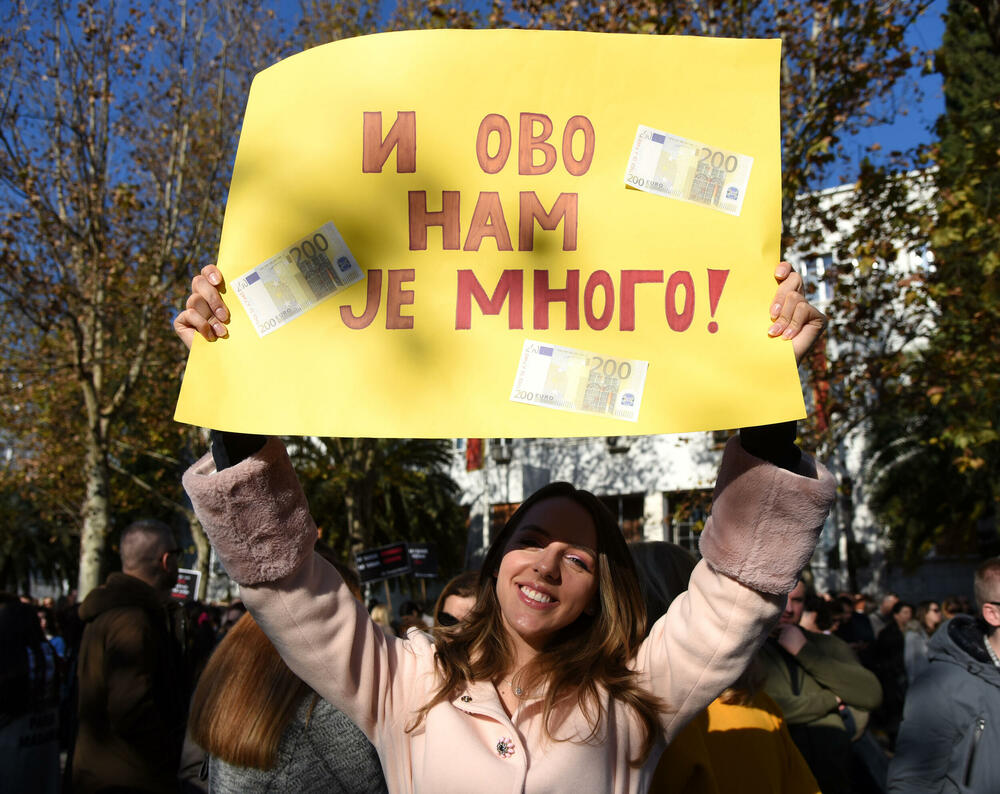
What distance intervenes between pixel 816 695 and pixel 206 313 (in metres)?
Answer: 3.28

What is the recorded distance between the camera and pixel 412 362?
1797 mm

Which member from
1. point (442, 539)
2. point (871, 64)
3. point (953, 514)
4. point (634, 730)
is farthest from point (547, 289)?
point (442, 539)

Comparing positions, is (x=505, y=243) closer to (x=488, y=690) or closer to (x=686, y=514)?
(x=488, y=690)

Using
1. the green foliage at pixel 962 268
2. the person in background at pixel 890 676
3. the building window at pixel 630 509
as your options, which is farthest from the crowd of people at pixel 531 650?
the building window at pixel 630 509

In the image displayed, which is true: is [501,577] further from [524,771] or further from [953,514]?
[953,514]

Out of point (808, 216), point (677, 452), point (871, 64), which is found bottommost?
point (677, 452)

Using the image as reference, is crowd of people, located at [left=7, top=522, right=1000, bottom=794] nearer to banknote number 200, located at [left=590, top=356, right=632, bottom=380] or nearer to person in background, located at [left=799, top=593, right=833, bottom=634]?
person in background, located at [left=799, top=593, right=833, bottom=634]

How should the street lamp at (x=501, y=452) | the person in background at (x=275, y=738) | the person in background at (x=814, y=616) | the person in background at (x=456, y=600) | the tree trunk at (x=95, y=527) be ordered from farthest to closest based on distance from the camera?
the street lamp at (x=501, y=452) → the tree trunk at (x=95, y=527) → the person in background at (x=814, y=616) → the person in background at (x=456, y=600) → the person in background at (x=275, y=738)

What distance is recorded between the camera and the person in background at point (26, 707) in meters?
4.77

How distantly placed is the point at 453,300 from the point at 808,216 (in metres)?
12.2

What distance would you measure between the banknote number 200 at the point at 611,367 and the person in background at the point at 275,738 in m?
1.28

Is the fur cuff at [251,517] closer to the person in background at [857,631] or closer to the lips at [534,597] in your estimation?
the lips at [534,597]

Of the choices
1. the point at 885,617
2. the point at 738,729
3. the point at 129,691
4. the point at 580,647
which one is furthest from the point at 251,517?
the point at 885,617

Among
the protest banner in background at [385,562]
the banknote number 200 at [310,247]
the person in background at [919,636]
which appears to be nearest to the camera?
the banknote number 200 at [310,247]
